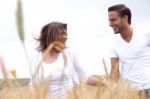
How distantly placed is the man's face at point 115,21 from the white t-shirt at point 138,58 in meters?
0.14

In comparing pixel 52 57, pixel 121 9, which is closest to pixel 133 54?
pixel 121 9

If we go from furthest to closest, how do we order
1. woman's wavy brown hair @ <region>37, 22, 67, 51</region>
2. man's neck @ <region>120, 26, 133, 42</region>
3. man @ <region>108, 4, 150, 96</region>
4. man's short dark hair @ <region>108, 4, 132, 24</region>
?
man's short dark hair @ <region>108, 4, 132, 24</region>, man's neck @ <region>120, 26, 133, 42</region>, man @ <region>108, 4, 150, 96</region>, woman's wavy brown hair @ <region>37, 22, 67, 51</region>

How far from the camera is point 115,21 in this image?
321 cm

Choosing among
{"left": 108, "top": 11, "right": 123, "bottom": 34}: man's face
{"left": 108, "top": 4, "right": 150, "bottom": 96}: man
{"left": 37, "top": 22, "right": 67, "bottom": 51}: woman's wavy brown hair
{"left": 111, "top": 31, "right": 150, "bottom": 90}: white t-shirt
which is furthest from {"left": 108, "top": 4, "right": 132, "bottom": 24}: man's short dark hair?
{"left": 37, "top": 22, "right": 67, "bottom": 51}: woman's wavy brown hair

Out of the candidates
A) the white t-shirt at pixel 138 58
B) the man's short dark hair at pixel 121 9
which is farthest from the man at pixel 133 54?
the man's short dark hair at pixel 121 9

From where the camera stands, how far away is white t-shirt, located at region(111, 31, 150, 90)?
117 inches

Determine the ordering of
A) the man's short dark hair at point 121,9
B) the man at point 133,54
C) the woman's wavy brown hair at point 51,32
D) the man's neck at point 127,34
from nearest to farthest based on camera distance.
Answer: the woman's wavy brown hair at point 51,32 < the man at point 133,54 < the man's neck at point 127,34 < the man's short dark hair at point 121,9

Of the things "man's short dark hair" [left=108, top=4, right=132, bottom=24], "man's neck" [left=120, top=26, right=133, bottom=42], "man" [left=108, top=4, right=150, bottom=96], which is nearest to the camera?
"man" [left=108, top=4, right=150, bottom=96]

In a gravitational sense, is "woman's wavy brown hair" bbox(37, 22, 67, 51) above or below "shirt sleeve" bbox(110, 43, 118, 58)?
above

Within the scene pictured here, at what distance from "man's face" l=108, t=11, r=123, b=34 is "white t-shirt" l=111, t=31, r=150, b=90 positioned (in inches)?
5.6

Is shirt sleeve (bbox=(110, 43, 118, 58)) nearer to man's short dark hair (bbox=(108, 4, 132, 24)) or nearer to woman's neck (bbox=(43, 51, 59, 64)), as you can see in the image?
man's short dark hair (bbox=(108, 4, 132, 24))

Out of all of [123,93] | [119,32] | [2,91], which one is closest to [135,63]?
[119,32]

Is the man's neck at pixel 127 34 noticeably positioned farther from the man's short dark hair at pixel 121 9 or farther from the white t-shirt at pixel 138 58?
the man's short dark hair at pixel 121 9

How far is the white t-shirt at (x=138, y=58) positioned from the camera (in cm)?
297
